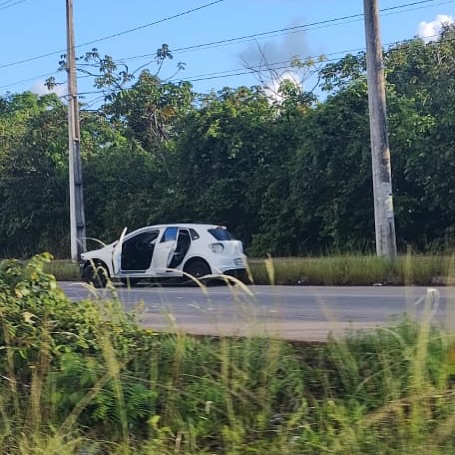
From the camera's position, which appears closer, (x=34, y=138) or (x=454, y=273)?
(x=454, y=273)

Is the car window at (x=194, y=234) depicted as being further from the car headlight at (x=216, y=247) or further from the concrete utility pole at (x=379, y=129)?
the concrete utility pole at (x=379, y=129)

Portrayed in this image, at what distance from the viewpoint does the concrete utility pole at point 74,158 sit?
86.5ft

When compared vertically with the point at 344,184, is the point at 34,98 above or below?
above

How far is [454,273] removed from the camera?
613 centimetres

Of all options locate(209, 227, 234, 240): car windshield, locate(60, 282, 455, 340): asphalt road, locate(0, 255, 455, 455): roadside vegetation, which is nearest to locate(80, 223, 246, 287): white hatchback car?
locate(209, 227, 234, 240): car windshield

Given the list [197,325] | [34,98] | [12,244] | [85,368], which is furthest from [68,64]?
[34,98]

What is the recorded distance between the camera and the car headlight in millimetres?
18562

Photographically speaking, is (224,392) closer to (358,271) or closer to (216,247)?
(358,271)

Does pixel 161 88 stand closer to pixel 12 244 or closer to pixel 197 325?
pixel 12 244

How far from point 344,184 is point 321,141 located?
146 centimetres

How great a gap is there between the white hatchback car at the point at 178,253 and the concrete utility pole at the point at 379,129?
3157 millimetres

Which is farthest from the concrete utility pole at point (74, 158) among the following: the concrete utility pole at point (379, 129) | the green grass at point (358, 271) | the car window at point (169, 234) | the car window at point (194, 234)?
the concrete utility pole at point (379, 129)

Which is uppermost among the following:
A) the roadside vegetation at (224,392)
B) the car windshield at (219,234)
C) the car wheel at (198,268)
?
the car windshield at (219,234)

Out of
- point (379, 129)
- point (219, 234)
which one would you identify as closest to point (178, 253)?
point (219, 234)
